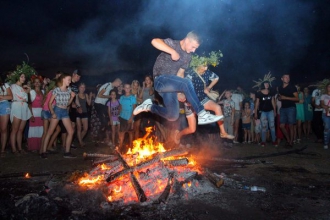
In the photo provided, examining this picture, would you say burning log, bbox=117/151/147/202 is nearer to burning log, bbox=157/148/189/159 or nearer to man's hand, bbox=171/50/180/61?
burning log, bbox=157/148/189/159

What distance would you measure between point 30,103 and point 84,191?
5538 mm

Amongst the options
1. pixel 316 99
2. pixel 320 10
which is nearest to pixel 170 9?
pixel 316 99

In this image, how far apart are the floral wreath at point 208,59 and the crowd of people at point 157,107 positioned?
1cm

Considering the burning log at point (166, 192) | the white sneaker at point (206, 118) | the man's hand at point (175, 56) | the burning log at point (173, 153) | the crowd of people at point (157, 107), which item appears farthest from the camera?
the burning log at point (173, 153)

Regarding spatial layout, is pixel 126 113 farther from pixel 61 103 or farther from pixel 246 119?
pixel 246 119

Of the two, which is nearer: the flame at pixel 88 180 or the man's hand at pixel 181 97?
the flame at pixel 88 180

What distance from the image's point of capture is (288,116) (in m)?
10.0

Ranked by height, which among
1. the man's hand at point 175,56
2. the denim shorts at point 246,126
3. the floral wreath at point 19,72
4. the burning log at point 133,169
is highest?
the floral wreath at point 19,72

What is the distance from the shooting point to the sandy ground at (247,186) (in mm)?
3937

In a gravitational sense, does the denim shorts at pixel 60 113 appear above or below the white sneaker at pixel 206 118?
above

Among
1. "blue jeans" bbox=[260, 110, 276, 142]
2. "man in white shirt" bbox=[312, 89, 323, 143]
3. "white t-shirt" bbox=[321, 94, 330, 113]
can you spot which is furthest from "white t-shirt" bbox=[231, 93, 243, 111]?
"man in white shirt" bbox=[312, 89, 323, 143]

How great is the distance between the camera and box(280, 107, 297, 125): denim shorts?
32.8 ft

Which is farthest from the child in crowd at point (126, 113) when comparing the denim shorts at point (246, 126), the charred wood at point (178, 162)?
the denim shorts at point (246, 126)

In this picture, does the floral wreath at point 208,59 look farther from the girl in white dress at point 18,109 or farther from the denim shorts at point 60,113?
the girl in white dress at point 18,109
